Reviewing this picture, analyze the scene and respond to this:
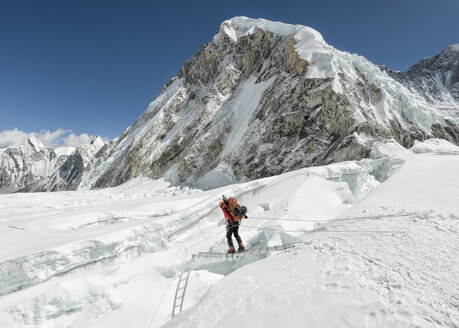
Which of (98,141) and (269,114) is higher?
(98,141)

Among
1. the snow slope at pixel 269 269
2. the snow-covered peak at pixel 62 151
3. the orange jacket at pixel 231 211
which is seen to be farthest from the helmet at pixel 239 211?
the snow-covered peak at pixel 62 151

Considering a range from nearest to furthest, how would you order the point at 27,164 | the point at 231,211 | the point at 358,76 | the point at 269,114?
the point at 231,211 → the point at 269,114 → the point at 358,76 → the point at 27,164

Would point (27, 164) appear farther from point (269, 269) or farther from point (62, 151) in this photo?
point (269, 269)

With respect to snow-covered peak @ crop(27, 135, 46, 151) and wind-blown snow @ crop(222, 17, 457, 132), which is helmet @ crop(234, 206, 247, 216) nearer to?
wind-blown snow @ crop(222, 17, 457, 132)

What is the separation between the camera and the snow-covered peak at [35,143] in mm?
157825

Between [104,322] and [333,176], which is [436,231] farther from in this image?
[333,176]

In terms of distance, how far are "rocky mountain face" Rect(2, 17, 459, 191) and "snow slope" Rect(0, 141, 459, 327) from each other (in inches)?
551

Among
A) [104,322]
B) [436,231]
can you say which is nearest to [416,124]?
[436,231]

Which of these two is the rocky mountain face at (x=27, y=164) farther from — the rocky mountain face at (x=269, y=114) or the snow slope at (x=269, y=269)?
the snow slope at (x=269, y=269)

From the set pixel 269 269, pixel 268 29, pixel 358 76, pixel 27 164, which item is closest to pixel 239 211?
pixel 269 269

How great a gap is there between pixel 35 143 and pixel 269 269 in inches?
8091

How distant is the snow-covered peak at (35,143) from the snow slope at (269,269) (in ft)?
639

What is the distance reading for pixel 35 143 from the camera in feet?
525

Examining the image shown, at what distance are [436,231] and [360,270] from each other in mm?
2153
